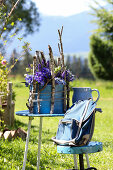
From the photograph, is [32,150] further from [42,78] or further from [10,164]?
[42,78]

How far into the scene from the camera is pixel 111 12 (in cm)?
2534

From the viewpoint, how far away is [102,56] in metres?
29.4

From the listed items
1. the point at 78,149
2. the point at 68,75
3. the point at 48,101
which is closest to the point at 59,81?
the point at 68,75

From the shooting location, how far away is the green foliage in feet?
94.9

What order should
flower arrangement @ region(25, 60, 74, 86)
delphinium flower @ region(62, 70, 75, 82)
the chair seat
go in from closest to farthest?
the chair seat → flower arrangement @ region(25, 60, 74, 86) → delphinium flower @ region(62, 70, 75, 82)

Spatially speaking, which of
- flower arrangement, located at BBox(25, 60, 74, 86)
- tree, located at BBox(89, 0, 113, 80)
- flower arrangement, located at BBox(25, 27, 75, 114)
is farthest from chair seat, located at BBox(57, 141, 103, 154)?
tree, located at BBox(89, 0, 113, 80)

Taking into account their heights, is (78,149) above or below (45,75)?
below

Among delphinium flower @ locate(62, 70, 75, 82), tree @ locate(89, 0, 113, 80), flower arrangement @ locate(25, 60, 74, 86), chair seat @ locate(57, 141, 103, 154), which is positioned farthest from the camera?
tree @ locate(89, 0, 113, 80)

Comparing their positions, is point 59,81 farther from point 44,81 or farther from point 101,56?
point 101,56

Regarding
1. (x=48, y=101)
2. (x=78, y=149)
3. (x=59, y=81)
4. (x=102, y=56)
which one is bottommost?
(x=78, y=149)

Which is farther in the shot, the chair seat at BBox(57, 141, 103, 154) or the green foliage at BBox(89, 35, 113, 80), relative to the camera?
the green foliage at BBox(89, 35, 113, 80)

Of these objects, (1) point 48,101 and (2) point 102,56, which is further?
(2) point 102,56

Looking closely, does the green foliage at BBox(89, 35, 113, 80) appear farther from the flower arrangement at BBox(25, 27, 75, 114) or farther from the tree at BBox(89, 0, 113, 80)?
the flower arrangement at BBox(25, 27, 75, 114)

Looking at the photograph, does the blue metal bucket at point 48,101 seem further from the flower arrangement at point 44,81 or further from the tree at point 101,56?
the tree at point 101,56
